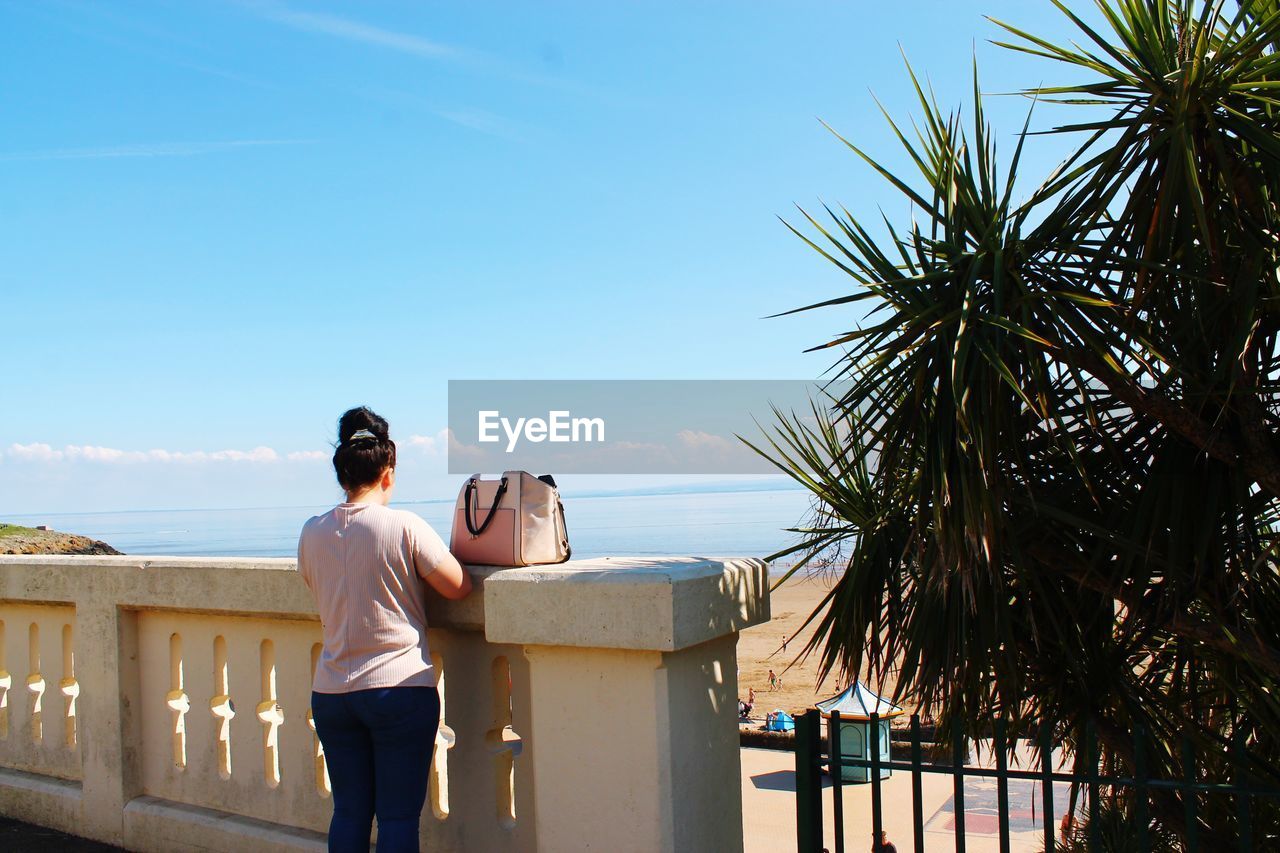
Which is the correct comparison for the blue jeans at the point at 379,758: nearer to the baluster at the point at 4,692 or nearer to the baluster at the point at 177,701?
the baluster at the point at 177,701

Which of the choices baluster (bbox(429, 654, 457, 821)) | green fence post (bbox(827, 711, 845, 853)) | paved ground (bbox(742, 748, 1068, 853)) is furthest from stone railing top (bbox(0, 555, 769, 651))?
paved ground (bbox(742, 748, 1068, 853))

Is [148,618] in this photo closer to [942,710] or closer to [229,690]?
[229,690]

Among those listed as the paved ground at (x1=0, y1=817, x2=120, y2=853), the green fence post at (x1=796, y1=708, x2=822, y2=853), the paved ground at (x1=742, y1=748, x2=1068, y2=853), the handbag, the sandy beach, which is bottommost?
the sandy beach

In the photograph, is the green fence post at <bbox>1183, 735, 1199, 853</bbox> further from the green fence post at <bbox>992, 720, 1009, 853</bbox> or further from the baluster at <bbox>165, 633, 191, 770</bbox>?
the baluster at <bbox>165, 633, 191, 770</bbox>

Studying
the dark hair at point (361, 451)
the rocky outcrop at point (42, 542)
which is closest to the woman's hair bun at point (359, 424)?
the dark hair at point (361, 451)

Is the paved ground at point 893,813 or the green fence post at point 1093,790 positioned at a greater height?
the green fence post at point 1093,790

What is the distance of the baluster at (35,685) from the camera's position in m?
4.11

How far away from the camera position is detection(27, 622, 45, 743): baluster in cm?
411

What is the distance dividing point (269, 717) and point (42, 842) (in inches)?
48.9

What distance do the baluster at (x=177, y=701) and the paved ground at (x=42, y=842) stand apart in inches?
17.9

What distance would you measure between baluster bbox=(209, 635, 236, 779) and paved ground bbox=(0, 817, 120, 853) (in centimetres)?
63

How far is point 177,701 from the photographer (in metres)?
3.62

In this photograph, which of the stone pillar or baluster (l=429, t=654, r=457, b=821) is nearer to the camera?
the stone pillar

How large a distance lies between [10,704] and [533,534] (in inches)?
113
